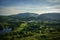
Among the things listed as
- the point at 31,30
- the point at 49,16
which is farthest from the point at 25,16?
the point at 49,16

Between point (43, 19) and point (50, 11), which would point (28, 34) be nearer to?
point (43, 19)

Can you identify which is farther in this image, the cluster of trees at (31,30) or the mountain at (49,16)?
the mountain at (49,16)

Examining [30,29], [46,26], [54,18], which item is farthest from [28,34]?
[54,18]

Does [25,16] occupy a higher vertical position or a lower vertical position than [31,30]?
higher

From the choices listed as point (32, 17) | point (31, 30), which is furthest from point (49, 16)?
point (31, 30)

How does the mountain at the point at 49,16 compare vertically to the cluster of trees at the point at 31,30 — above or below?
above

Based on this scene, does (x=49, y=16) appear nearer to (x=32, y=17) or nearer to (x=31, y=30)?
(x=32, y=17)

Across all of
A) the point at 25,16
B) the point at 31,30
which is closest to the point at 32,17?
the point at 25,16

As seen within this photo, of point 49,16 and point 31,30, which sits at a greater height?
point 49,16

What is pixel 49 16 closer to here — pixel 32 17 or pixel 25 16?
pixel 32 17
